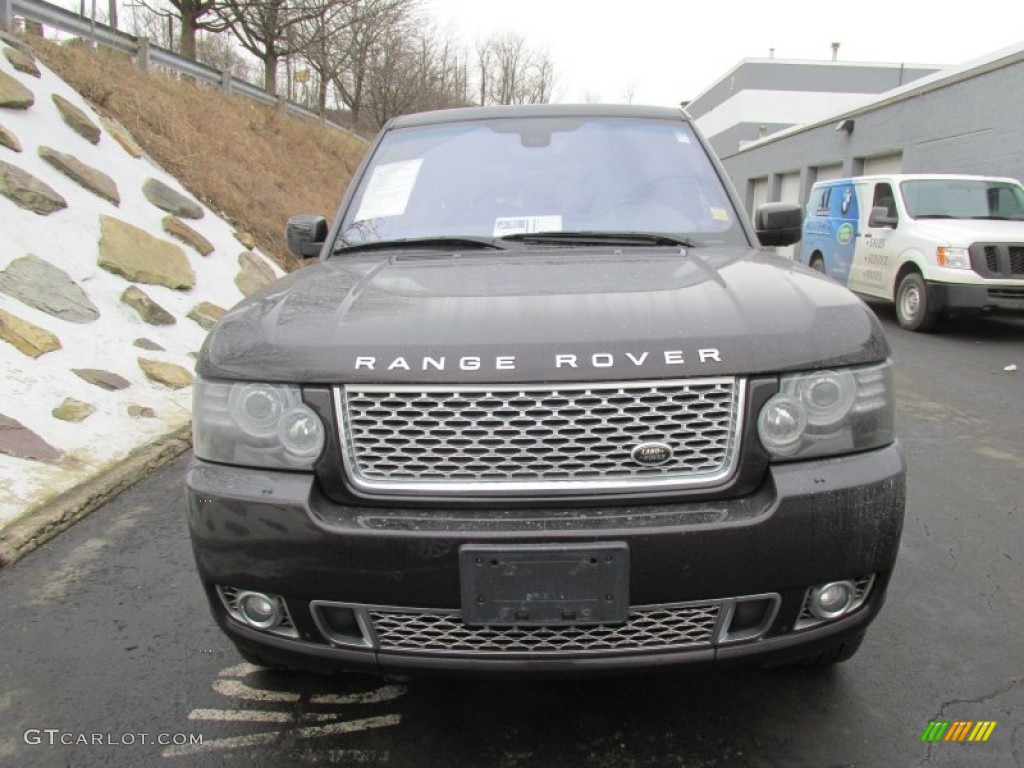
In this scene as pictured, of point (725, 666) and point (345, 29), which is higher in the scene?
point (345, 29)

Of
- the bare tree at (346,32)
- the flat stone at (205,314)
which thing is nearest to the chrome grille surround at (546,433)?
the flat stone at (205,314)

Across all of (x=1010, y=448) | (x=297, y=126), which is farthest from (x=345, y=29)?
(x=1010, y=448)

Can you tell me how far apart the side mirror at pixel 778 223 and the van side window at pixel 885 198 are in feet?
25.5

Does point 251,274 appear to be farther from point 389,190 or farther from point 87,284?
point 389,190

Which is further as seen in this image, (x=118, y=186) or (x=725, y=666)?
(x=118, y=186)

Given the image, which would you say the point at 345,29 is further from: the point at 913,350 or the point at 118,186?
the point at 913,350

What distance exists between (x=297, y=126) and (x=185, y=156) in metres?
8.04

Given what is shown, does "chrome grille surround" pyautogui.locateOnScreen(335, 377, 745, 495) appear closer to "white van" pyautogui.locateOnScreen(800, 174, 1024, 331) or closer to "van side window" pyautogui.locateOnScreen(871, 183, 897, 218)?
"white van" pyautogui.locateOnScreen(800, 174, 1024, 331)

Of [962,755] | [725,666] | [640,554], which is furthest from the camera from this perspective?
[962,755]

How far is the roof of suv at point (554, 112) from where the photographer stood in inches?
129

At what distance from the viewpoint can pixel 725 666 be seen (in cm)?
173

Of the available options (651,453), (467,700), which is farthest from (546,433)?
(467,700)

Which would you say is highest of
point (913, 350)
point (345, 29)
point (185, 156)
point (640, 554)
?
point (345, 29)

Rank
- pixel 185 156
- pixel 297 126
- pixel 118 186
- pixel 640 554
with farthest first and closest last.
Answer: pixel 297 126
pixel 185 156
pixel 118 186
pixel 640 554
